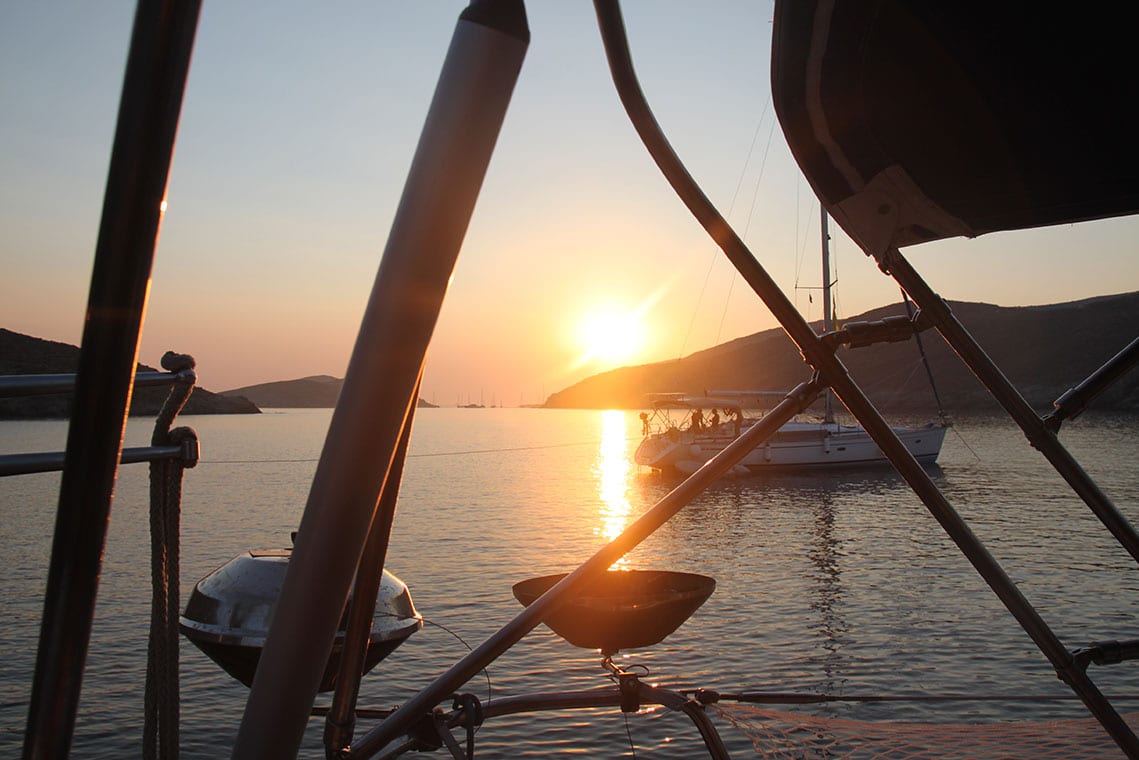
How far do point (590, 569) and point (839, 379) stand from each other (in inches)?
44.2

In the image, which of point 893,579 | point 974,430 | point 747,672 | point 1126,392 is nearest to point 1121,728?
point 747,672

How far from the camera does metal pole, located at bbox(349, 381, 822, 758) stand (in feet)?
10.2

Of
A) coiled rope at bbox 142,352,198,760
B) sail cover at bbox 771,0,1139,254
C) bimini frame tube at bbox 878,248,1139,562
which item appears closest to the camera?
sail cover at bbox 771,0,1139,254

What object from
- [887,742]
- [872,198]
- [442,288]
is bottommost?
[887,742]

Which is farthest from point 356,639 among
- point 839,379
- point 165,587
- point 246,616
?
point 839,379

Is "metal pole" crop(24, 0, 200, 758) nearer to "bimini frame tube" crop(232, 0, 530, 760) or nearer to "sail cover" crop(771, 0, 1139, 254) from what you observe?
"bimini frame tube" crop(232, 0, 530, 760)

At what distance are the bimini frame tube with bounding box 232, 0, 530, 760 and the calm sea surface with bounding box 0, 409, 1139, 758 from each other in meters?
9.52

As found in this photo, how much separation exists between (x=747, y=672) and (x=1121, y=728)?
52.9 feet

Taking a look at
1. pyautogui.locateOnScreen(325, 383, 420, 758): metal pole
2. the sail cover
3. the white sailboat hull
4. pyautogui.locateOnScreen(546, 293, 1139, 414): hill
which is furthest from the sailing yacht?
pyautogui.locateOnScreen(546, 293, 1139, 414): hill

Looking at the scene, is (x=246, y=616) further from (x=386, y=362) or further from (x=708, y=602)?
(x=708, y=602)

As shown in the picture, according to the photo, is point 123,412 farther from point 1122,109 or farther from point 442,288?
point 1122,109

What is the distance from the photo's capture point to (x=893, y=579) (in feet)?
93.5

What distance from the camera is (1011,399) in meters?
3.21

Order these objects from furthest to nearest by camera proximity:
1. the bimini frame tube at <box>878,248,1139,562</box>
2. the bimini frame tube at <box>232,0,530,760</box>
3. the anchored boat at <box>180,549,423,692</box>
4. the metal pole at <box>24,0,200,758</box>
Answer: the anchored boat at <box>180,549,423,692</box> → the bimini frame tube at <box>878,248,1139,562</box> → the bimini frame tube at <box>232,0,530,760</box> → the metal pole at <box>24,0,200,758</box>
